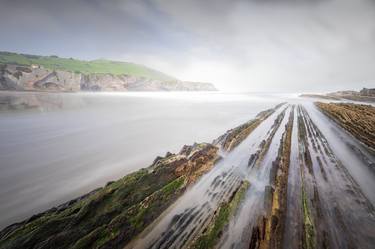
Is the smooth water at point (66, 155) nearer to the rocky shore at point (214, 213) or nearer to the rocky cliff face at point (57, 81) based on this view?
the rocky shore at point (214, 213)

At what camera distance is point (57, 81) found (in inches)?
3285

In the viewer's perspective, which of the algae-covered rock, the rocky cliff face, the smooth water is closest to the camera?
the algae-covered rock

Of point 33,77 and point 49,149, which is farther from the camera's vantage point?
point 33,77

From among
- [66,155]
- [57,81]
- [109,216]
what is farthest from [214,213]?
[57,81]

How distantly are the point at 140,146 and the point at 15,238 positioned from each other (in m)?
8.14

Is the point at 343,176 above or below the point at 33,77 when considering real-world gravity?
below

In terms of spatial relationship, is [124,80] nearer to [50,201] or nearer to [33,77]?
[33,77]

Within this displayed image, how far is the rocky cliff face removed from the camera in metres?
69.9

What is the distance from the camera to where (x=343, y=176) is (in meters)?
6.25

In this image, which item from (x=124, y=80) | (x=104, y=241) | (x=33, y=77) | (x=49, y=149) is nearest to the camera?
(x=104, y=241)

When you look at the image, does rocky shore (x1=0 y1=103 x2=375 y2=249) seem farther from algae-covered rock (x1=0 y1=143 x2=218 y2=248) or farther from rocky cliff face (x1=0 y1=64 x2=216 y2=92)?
rocky cliff face (x1=0 y1=64 x2=216 y2=92)

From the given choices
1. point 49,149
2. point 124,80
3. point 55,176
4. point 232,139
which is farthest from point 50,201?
point 124,80

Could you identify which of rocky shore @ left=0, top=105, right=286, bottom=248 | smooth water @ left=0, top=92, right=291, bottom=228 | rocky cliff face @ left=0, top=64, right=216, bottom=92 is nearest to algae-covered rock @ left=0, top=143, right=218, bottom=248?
rocky shore @ left=0, top=105, right=286, bottom=248

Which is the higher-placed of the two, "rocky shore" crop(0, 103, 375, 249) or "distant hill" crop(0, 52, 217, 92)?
"distant hill" crop(0, 52, 217, 92)
